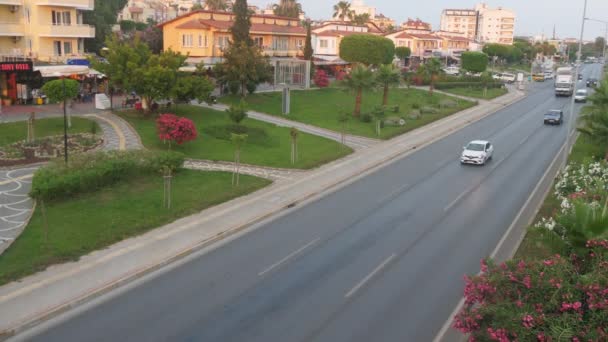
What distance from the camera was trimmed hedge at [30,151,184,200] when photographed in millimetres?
22844

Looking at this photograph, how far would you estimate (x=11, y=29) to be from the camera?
166 feet

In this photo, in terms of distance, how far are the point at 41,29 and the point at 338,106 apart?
27.5m

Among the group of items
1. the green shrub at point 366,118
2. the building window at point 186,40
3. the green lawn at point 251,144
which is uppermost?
the building window at point 186,40

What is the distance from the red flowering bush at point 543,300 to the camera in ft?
31.4

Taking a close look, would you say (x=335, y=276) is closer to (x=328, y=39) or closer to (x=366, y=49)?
(x=366, y=49)

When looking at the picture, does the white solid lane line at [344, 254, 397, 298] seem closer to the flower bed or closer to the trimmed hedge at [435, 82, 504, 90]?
the flower bed

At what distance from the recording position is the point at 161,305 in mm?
15516

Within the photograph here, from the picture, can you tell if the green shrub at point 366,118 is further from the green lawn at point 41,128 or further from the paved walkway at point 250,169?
the green lawn at point 41,128

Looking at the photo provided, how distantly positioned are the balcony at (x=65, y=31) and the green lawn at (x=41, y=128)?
18.2 m

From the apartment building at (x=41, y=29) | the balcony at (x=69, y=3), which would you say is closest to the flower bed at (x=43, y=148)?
the apartment building at (x=41, y=29)

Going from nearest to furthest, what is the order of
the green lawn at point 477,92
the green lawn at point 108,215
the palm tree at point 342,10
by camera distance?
the green lawn at point 108,215, the green lawn at point 477,92, the palm tree at point 342,10

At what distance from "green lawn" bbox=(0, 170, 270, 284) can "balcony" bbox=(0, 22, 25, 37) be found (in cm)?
3108

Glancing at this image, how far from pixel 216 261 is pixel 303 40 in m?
62.6

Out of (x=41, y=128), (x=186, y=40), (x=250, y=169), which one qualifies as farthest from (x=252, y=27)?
(x=250, y=169)
